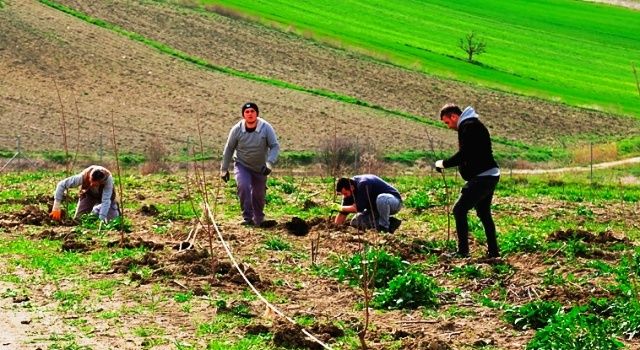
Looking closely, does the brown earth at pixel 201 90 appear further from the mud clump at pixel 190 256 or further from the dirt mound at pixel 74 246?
the mud clump at pixel 190 256

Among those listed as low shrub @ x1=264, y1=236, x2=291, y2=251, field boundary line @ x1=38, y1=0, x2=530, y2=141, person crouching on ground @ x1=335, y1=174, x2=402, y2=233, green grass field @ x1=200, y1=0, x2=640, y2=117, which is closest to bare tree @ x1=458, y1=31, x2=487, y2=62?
green grass field @ x1=200, y1=0, x2=640, y2=117

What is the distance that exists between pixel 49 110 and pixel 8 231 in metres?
26.9

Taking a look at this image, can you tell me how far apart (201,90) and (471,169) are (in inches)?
1428

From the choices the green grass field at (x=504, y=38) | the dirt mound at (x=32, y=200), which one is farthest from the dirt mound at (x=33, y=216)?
the green grass field at (x=504, y=38)

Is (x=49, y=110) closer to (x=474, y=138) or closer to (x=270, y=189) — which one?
(x=270, y=189)

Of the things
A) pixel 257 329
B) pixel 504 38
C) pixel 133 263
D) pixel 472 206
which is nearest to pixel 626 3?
pixel 504 38

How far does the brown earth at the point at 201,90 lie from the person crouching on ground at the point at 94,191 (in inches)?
832

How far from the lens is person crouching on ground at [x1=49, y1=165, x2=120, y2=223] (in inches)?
653

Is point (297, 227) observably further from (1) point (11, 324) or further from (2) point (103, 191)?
(1) point (11, 324)

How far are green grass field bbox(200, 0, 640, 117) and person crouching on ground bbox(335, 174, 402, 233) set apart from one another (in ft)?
148

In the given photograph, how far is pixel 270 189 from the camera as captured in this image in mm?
22719

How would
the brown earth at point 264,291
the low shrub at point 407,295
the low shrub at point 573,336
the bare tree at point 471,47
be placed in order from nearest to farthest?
the low shrub at point 573,336, the brown earth at point 264,291, the low shrub at point 407,295, the bare tree at point 471,47

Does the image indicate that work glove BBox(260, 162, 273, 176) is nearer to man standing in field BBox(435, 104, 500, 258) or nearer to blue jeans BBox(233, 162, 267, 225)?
blue jeans BBox(233, 162, 267, 225)

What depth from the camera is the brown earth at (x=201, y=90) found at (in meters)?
42.7
